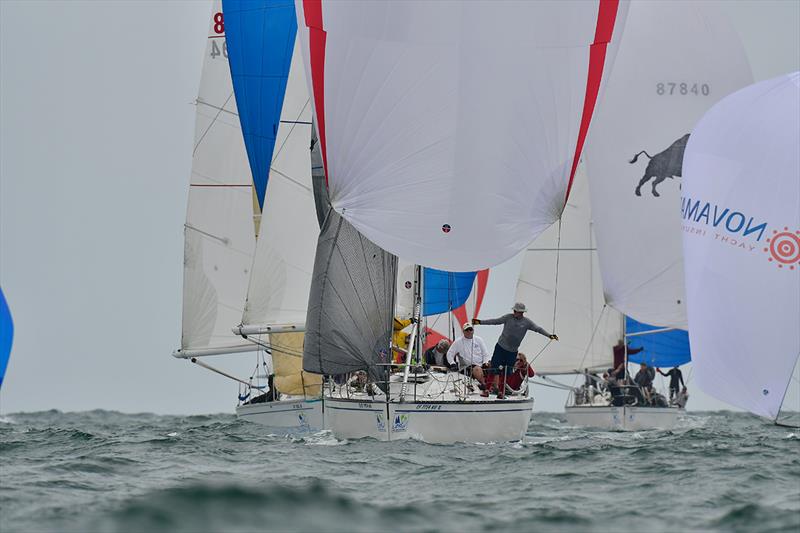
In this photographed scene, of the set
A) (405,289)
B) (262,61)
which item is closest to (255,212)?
(262,61)

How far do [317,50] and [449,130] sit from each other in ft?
6.04

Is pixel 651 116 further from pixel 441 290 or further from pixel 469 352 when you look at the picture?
pixel 469 352

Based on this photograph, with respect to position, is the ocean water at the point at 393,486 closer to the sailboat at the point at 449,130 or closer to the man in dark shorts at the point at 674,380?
the sailboat at the point at 449,130

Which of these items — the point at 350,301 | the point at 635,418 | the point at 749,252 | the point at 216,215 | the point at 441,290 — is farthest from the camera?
the point at 216,215

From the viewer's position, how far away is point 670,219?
2588 cm

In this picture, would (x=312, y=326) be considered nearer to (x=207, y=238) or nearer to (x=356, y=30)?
(x=356, y=30)

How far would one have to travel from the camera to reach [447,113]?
17125 millimetres

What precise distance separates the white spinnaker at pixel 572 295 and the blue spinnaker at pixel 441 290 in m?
11.1

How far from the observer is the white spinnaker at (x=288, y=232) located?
82.1ft

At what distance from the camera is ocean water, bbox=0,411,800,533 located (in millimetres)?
10055

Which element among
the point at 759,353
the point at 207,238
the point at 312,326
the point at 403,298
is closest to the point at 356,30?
the point at 312,326

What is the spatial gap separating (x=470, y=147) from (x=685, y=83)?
1030 centimetres

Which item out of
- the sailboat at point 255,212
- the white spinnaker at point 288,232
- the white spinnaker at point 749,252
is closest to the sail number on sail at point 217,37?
the sailboat at point 255,212

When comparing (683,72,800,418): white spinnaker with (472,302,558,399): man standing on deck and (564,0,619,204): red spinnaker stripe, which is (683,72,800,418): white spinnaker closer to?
(564,0,619,204): red spinnaker stripe
